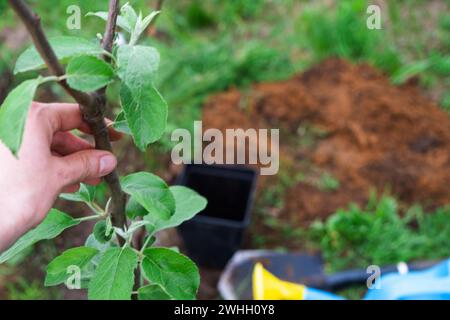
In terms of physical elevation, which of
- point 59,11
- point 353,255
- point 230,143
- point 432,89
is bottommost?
point 353,255

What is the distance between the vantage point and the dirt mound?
224 cm

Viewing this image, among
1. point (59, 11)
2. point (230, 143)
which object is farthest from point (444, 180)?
point (59, 11)

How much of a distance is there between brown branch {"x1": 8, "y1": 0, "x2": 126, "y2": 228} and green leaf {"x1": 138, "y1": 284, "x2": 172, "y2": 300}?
13 centimetres

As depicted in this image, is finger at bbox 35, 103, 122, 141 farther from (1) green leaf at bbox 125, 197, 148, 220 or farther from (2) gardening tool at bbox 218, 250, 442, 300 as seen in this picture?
(2) gardening tool at bbox 218, 250, 442, 300

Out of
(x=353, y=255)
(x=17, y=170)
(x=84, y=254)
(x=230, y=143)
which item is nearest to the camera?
(x=17, y=170)

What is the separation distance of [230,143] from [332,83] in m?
0.65

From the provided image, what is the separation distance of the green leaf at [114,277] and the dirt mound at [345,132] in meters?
1.41

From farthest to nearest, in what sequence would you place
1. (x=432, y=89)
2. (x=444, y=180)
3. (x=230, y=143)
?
(x=432, y=89), (x=230, y=143), (x=444, y=180)

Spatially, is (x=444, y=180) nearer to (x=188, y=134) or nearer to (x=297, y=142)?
(x=297, y=142)

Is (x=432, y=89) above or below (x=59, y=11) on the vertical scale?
below

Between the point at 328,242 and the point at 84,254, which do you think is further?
the point at 328,242

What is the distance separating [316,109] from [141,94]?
1.90 metres

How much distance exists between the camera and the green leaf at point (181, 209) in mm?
1005

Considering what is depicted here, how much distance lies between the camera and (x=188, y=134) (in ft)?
7.74
